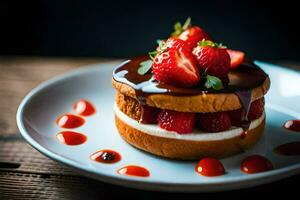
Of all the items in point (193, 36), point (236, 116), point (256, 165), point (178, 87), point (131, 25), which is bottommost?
point (256, 165)

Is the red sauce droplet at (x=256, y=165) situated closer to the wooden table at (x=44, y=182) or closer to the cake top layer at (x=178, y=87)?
the wooden table at (x=44, y=182)

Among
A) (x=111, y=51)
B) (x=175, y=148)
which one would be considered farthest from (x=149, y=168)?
(x=111, y=51)

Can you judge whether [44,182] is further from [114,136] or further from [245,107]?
[245,107]

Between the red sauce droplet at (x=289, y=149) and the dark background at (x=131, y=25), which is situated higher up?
the dark background at (x=131, y=25)

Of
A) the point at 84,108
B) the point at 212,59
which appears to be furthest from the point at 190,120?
the point at 84,108

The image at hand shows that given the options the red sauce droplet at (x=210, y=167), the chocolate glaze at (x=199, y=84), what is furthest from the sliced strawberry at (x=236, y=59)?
the red sauce droplet at (x=210, y=167)
